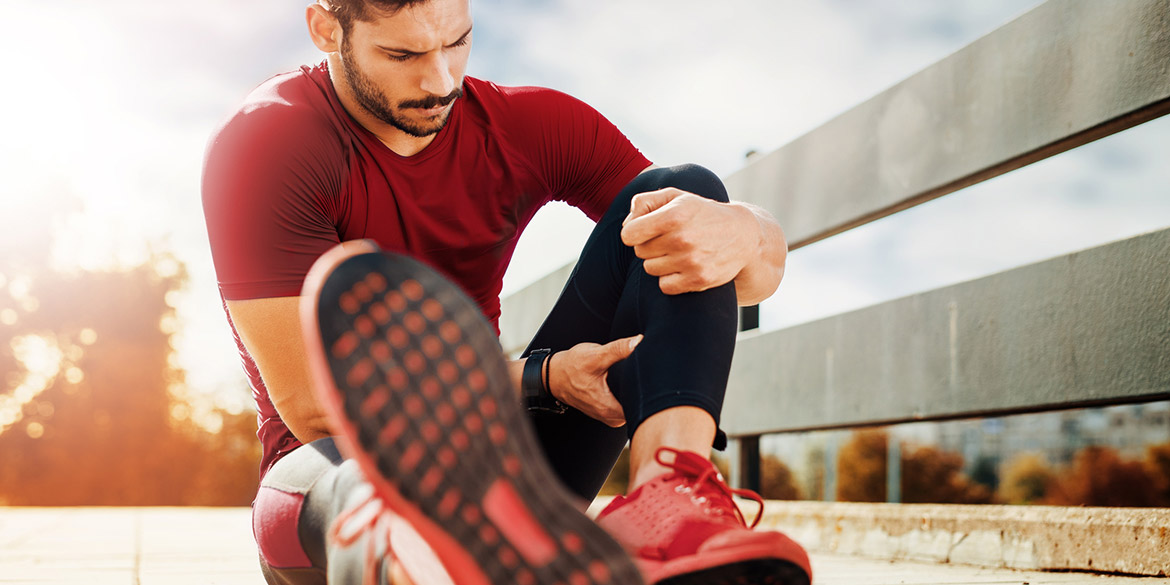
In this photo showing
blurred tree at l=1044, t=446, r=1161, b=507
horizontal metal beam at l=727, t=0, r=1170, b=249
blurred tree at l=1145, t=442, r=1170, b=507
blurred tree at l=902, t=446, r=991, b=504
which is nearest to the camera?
horizontal metal beam at l=727, t=0, r=1170, b=249

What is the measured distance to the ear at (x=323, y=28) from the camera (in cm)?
136

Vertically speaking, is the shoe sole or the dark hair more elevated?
the dark hair

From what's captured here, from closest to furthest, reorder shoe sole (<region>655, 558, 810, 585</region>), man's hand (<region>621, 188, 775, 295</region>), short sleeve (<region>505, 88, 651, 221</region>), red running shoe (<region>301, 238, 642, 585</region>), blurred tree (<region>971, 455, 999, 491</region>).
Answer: red running shoe (<region>301, 238, 642, 585</region>) → shoe sole (<region>655, 558, 810, 585</region>) → man's hand (<region>621, 188, 775, 295</region>) → short sleeve (<region>505, 88, 651, 221</region>) → blurred tree (<region>971, 455, 999, 491</region>)

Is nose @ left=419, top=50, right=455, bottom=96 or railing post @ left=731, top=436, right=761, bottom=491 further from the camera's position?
railing post @ left=731, top=436, right=761, bottom=491

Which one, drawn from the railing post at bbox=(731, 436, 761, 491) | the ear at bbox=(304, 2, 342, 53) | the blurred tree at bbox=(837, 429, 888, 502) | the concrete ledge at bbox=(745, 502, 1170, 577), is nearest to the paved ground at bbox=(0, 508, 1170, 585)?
the concrete ledge at bbox=(745, 502, 1170, 577)

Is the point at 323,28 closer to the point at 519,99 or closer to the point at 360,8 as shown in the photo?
the point at 360,8

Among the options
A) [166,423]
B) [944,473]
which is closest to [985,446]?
[944,473]

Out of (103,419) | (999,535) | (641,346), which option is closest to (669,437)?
(641,346)

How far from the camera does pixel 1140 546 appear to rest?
5.03ft

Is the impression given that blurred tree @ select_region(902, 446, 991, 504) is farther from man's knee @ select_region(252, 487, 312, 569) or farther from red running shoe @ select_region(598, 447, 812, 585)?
man's knee @ select_region(252, 487, 312, 569)

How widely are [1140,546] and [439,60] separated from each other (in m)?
1.52

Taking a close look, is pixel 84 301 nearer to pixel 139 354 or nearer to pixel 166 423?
pixel 139 354

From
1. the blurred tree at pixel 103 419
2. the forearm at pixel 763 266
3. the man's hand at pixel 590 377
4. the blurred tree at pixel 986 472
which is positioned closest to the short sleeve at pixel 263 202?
the man's hand at pixel 590 377

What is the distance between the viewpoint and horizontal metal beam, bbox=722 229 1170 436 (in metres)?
1.57
